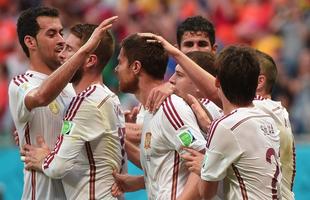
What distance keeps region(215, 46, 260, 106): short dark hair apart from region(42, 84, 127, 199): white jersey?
4.27 ft

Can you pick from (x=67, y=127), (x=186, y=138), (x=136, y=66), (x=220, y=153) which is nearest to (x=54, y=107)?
(x=67, y=127)

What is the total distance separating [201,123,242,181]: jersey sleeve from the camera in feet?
23.4

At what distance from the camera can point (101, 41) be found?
8.50 m

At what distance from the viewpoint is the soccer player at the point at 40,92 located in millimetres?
8270

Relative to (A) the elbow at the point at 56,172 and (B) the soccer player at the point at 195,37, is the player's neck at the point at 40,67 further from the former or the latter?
(A) the elbow at the point at 56,172

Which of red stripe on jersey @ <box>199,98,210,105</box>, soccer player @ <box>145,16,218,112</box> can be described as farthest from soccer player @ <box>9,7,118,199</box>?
soccer player @ <box>145,16,218,112</box>

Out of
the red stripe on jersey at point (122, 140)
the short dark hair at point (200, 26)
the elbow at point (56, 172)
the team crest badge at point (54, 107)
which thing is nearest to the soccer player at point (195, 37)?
the short dark hair at point (200, 26)

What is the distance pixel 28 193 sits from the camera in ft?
28.7

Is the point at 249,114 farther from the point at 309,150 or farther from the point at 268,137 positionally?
the point at 309,150

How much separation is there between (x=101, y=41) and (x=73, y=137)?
86 centimetres

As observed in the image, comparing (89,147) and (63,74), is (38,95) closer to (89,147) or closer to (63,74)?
(63,74)

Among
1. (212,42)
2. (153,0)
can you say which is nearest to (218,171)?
(212,42)

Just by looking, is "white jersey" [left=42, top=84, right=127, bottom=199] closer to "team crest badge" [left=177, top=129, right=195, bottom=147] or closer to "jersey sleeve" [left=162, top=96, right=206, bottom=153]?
"jersey sleeve" [left=162, top=96, right=206, bottom=153]

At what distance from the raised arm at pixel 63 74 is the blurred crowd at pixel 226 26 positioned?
6.25 m
